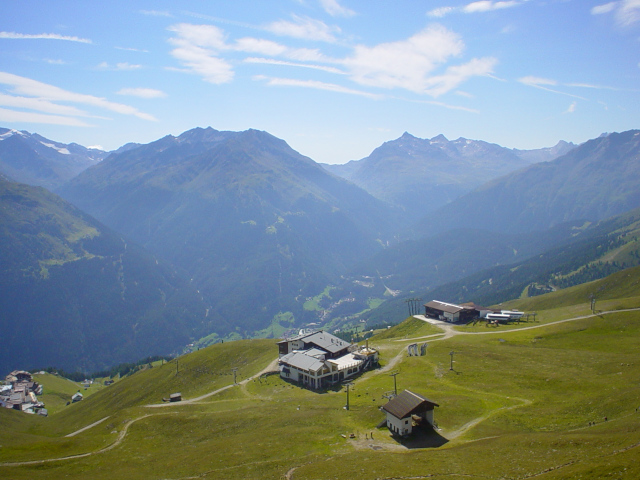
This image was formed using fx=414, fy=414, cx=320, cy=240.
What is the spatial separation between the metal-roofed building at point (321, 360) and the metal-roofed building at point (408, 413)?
111ft

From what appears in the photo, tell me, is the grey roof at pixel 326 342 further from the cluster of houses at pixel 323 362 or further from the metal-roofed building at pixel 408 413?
the metal-roofed building at pixel 408 413

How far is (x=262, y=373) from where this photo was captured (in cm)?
10756

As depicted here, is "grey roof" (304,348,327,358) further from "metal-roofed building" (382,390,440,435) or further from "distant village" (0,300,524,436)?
"metal-roofed building" (382,390,440,435)

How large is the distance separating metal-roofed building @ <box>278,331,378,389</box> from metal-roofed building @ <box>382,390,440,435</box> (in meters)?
33.9

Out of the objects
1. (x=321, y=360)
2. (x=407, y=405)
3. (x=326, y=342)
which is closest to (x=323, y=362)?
(x=321, y=360)

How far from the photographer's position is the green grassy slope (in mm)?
42375

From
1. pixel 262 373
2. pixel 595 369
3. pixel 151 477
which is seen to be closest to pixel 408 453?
pixel 151 477

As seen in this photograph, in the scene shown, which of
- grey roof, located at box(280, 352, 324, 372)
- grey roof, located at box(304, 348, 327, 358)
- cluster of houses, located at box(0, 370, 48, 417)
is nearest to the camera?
grey roof, located at box(280, 352, 324, 372)

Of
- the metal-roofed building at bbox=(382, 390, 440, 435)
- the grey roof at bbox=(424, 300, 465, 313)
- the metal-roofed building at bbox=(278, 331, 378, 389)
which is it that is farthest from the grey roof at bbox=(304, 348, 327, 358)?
the grey roof at bbox=(424, 300, 465, 313)

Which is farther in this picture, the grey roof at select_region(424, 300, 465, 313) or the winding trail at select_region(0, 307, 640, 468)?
the grey roof at select_region(424, 300, 465, 313)

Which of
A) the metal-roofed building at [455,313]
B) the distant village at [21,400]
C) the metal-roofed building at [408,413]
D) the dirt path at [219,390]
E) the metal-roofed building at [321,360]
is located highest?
the metal-roofed building at [408,413]

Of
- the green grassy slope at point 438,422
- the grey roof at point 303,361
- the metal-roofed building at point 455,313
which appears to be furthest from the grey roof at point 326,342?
the metal-roofed building at point 455,313

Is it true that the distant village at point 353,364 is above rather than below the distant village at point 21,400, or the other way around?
above

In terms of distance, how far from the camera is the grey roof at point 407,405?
56.2 meters
